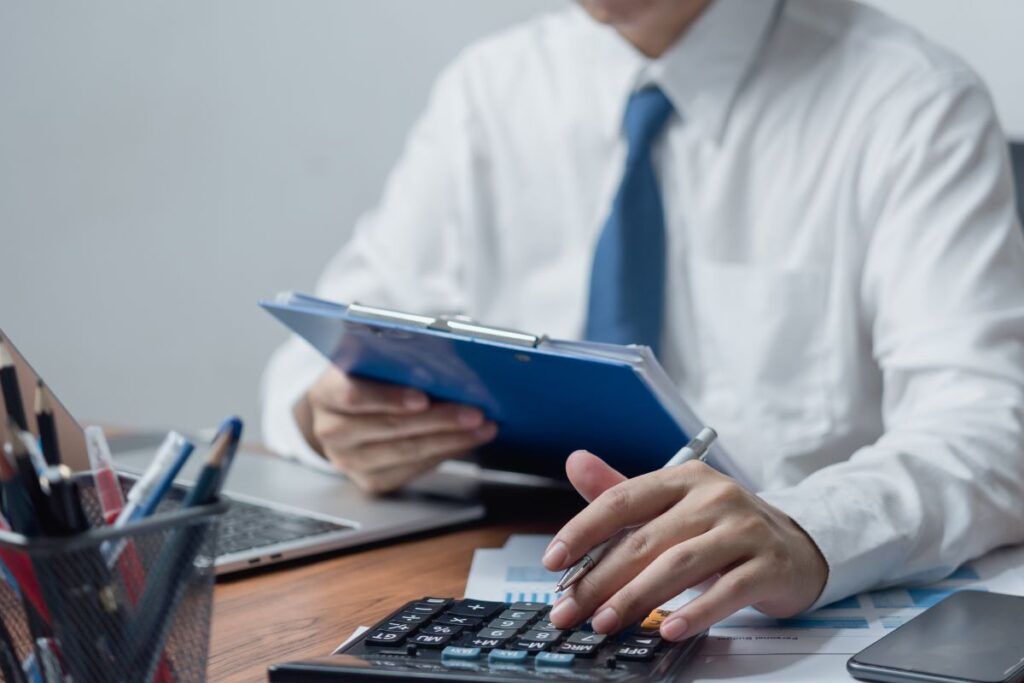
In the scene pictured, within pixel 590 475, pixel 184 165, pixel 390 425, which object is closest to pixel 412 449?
pixel 390 425

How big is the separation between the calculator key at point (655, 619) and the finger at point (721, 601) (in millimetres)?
29

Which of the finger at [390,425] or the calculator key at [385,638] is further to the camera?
the finger at [390,425]

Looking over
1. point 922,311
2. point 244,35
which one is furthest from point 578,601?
point 244,35

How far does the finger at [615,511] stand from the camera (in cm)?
64

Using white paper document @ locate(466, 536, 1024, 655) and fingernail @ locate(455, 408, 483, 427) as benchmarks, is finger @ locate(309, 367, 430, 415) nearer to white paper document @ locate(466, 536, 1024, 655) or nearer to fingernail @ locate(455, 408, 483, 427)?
fingernail @ locate(455, 408, 483, 427)

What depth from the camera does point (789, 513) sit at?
0.74m

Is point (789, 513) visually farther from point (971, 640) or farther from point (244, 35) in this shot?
point (244, 35)

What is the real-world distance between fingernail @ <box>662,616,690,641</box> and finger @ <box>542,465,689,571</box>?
6cm

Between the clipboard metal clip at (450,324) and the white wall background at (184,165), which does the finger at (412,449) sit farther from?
the white wall background at (184,165)

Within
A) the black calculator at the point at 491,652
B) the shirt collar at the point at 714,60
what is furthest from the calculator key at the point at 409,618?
the shirt collar at the point at 714,60

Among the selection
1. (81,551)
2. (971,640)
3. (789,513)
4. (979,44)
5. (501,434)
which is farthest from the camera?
(979,44)

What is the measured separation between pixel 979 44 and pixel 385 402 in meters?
1.04

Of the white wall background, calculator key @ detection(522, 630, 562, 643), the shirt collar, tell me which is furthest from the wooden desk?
the white wall background

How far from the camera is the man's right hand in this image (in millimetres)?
977
